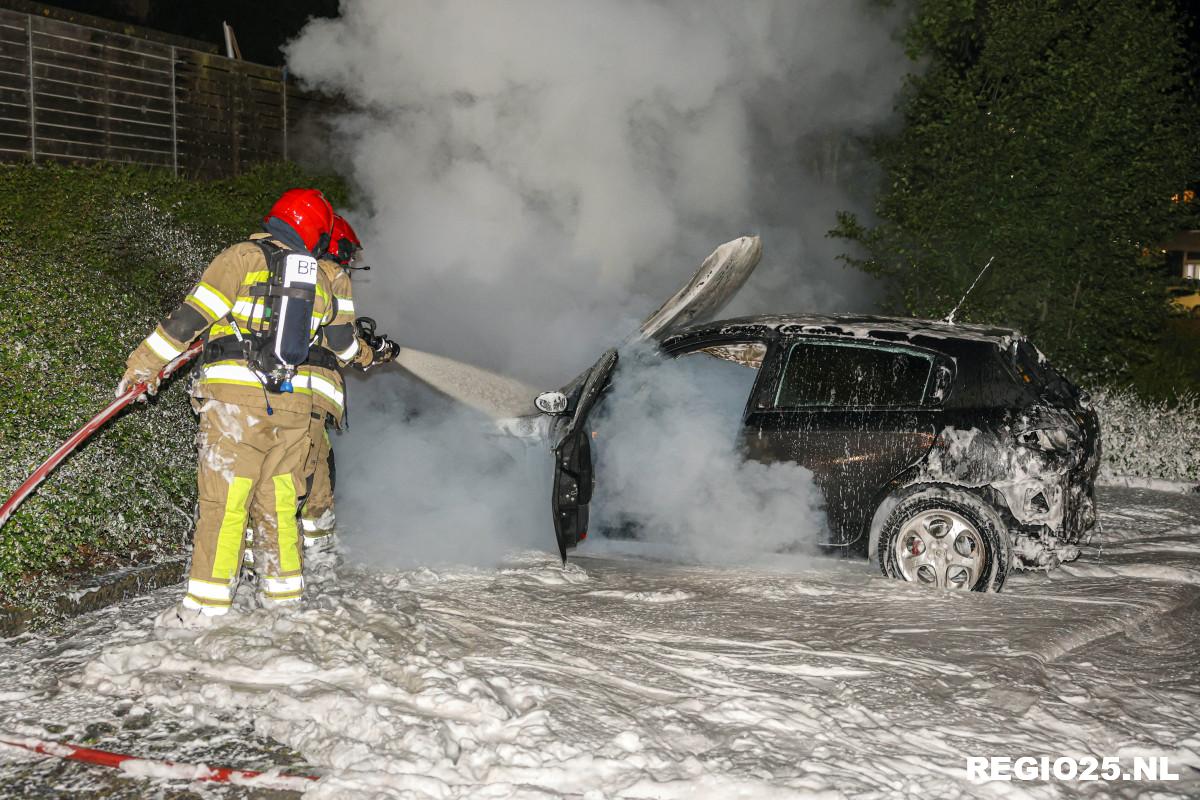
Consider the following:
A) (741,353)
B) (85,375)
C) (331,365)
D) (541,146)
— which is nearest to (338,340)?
(331,365)

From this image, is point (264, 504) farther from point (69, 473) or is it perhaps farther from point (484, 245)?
point (484, 245)

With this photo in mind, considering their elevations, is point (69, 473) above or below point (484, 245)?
below

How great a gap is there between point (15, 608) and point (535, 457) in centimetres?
289

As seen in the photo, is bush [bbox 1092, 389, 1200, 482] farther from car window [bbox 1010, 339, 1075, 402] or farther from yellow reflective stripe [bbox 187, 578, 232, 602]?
yellow reflective stripe [bbox 187, 578, 232, 602]

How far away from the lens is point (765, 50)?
10531mm

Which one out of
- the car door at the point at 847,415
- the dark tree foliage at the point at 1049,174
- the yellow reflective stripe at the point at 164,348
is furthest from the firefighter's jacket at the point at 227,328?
the dark tree foliage at the point at 1049,174

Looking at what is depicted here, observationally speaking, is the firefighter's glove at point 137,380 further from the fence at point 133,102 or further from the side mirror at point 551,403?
the fence at point 133,102

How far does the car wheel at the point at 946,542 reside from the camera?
5793 mm

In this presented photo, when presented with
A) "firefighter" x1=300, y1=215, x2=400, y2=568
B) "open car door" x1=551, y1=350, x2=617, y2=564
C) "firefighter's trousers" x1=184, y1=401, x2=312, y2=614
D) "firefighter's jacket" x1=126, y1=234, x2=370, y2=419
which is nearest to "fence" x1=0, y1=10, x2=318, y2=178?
"firefighter" x1=300, y1=215, x2=400, y2=568

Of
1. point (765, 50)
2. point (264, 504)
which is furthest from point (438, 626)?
point (765, 50)

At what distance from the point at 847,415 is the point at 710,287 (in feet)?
7.01

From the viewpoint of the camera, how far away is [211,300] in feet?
16.0

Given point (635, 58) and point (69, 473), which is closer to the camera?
point (69, 473)

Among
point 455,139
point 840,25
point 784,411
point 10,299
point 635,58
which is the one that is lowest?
point 784,411
